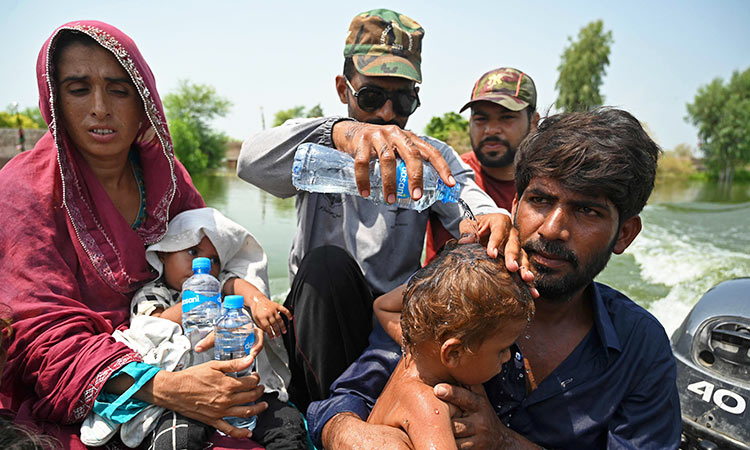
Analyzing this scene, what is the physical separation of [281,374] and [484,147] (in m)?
2.74

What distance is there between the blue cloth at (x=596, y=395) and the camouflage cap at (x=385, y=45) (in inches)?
55.5

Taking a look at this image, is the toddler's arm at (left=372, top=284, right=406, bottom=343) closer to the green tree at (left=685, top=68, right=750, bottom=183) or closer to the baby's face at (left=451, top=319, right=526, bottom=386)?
the baby's face at (left=451, top=319, right=526, bottom=386)

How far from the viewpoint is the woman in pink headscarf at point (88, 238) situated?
1603mm

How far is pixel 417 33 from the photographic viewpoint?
260 centimetres

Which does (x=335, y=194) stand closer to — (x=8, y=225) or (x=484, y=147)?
(x=8, y=225)

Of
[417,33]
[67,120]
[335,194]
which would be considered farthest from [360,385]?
[417,33]

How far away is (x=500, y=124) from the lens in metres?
4.09

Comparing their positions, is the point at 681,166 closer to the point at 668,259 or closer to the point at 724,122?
the point at 724,122

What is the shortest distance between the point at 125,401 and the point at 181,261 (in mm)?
673

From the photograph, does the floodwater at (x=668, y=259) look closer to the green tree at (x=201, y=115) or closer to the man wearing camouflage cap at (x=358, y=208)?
the man wearing camouflage cap at (x=358, y=208)

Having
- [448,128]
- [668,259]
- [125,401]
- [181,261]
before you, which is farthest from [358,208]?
[448,128]

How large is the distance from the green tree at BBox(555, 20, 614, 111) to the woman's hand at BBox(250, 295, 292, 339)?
53250 mm

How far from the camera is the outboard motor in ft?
6.21

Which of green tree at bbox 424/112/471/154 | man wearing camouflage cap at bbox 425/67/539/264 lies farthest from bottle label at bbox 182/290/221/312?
green tree at bbox 424/112/471/154
